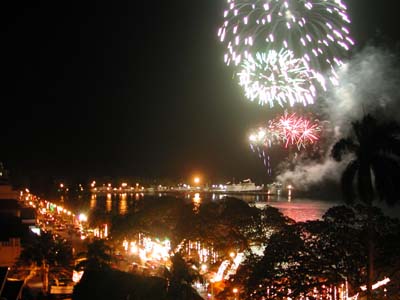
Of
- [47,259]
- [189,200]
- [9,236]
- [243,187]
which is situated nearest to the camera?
[47,259]

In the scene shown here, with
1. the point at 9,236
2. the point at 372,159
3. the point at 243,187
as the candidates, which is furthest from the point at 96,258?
the point at 243,187

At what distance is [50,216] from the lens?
150ft

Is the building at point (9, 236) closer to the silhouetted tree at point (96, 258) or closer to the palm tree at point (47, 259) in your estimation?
the palm tree at point (47, 259)

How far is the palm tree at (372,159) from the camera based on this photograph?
11438 mm

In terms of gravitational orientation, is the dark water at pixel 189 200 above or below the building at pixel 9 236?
below

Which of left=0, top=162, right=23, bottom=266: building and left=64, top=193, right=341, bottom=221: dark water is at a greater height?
left=0, top=162, right=23, bottom=266: building

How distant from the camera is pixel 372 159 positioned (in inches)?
460

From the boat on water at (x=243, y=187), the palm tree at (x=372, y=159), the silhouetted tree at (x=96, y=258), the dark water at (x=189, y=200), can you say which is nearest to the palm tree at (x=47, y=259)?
the silhouetted tree at (x=96, y=258)

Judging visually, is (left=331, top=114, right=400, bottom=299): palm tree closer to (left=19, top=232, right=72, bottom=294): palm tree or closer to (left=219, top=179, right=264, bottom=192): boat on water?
(left=19, top=232, right=72, bottom=294): palm tree

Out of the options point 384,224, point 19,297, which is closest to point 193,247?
point 19,297

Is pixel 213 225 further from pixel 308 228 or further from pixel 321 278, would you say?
pixel 321 278

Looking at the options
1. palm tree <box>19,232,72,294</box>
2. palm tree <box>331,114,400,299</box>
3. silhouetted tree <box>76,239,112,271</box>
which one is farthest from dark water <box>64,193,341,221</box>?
palm tree <box>331,114,400,299</box>

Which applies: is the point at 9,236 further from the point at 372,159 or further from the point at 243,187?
the point at 243,187

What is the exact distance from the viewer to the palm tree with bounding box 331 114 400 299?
11438mm
